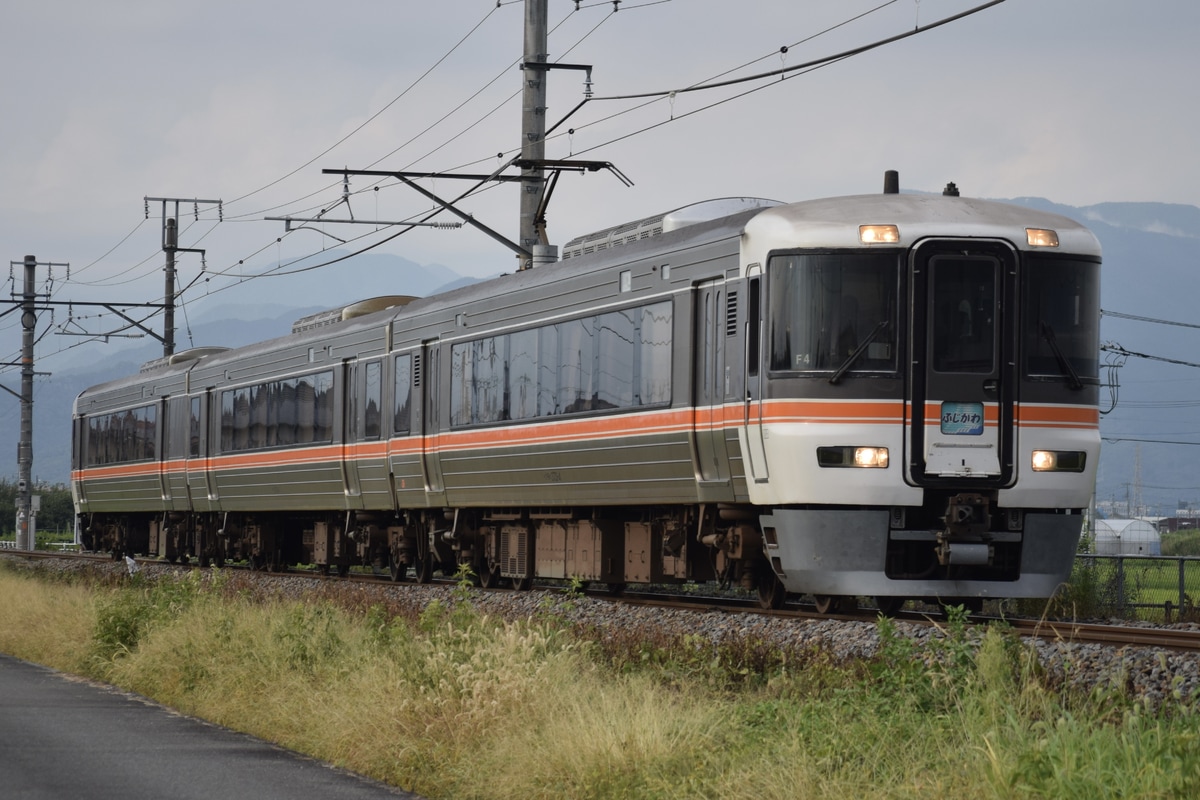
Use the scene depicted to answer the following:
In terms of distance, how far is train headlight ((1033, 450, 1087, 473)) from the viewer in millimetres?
14062

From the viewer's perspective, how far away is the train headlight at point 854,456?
1373 cm

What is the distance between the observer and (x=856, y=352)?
13.9 m

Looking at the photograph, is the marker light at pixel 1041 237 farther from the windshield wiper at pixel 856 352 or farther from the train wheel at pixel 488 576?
the train wheel at pixel 488 576

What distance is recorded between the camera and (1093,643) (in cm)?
1184

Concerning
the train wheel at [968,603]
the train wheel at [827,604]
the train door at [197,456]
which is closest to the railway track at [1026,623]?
the train wheel at [827,604]

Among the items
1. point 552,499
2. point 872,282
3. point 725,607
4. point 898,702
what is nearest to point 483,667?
point 898,702

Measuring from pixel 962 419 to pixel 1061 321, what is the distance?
3.97 ft

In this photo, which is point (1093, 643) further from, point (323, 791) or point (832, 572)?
point (323, 791)

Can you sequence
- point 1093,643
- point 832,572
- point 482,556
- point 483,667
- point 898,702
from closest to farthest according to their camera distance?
1. point 898,702
2. point 483,667
3. point 1093,643
4. point 832,572
5. point 482,556

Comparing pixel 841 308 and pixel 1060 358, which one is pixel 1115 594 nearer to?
pixel 1060 358

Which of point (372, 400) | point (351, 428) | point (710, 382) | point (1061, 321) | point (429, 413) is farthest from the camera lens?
point (351, 428)

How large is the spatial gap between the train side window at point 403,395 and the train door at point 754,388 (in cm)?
793

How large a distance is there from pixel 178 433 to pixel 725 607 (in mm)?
16956

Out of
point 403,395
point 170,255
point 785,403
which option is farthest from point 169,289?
point 785,403
